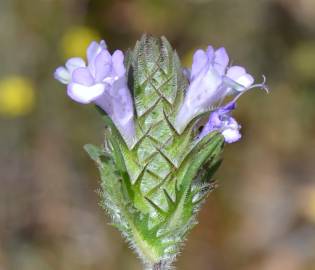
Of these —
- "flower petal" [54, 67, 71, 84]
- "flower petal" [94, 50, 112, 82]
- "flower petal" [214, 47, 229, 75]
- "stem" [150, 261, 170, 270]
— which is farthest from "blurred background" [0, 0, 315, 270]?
"flower petal" [94, 50, 112, 82]

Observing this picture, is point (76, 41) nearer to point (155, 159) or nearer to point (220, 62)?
point (220, 62)

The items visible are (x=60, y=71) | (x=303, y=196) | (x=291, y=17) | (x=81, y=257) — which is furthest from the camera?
(x=291, y=17)

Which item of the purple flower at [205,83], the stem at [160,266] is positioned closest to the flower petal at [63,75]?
the purple flower at [205,83]

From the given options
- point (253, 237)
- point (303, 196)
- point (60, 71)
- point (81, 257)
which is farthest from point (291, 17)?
point (60, 71)

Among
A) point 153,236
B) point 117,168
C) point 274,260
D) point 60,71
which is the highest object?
point 274,260

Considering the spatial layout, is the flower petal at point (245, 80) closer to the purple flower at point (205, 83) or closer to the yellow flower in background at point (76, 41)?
the purple flower at point (205, 83)

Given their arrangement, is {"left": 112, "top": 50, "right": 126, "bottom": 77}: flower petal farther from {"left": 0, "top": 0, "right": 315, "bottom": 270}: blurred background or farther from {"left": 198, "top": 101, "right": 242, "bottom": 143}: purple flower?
{"left": 0, "top": 0, "right": 315, "bottom": 270}: blurred background

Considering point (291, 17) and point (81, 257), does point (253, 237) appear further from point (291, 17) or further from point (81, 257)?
point (291, 17)
